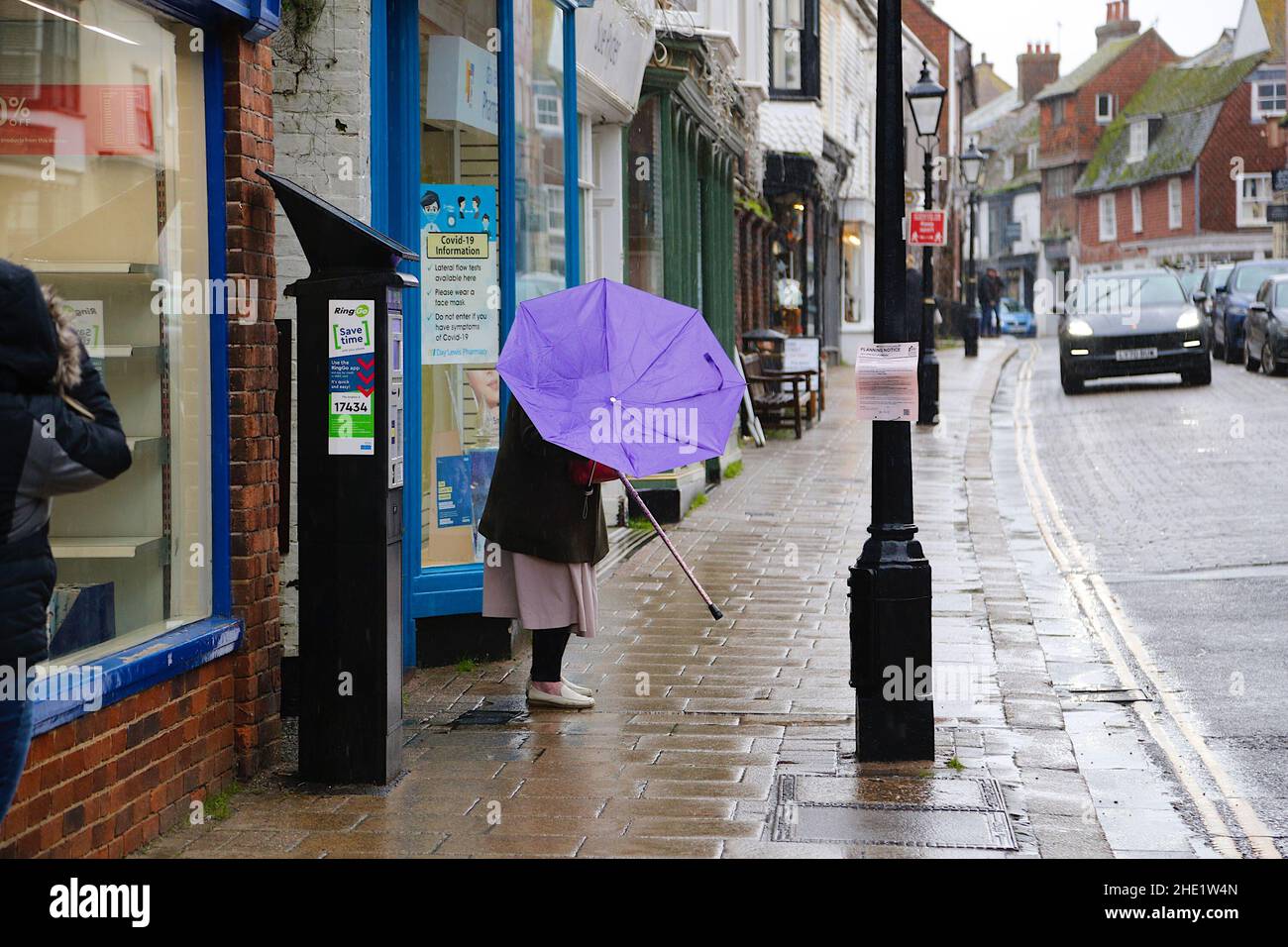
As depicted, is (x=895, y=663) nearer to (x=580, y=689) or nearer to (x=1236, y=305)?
(x=580, y=689)

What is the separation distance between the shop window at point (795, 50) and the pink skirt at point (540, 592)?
18.1m

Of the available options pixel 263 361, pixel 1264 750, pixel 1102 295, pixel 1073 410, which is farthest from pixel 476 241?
pixel 1102 295

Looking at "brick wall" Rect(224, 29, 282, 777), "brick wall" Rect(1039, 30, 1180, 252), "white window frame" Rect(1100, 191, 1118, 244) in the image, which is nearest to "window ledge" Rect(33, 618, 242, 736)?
A: "brick wall" Rect(224, 29, 282, 777)

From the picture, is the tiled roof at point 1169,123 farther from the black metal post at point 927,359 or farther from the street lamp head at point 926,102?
the street lamp head at point 926,102

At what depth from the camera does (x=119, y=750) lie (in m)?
5.19

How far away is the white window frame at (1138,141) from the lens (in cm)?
7294

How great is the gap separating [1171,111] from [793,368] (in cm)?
5534

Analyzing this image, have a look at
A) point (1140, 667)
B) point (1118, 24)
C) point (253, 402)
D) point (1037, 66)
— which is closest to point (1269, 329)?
point (1140, 667)

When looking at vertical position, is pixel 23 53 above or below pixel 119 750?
above

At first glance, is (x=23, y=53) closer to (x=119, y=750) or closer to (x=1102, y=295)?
(x=119, y=750)

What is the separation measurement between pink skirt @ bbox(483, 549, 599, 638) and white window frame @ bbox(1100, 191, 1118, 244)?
72275 millimetres

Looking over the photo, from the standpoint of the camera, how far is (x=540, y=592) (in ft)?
24.5

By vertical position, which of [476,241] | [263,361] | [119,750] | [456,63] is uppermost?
[456,63]

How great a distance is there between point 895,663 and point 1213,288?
3061cm
